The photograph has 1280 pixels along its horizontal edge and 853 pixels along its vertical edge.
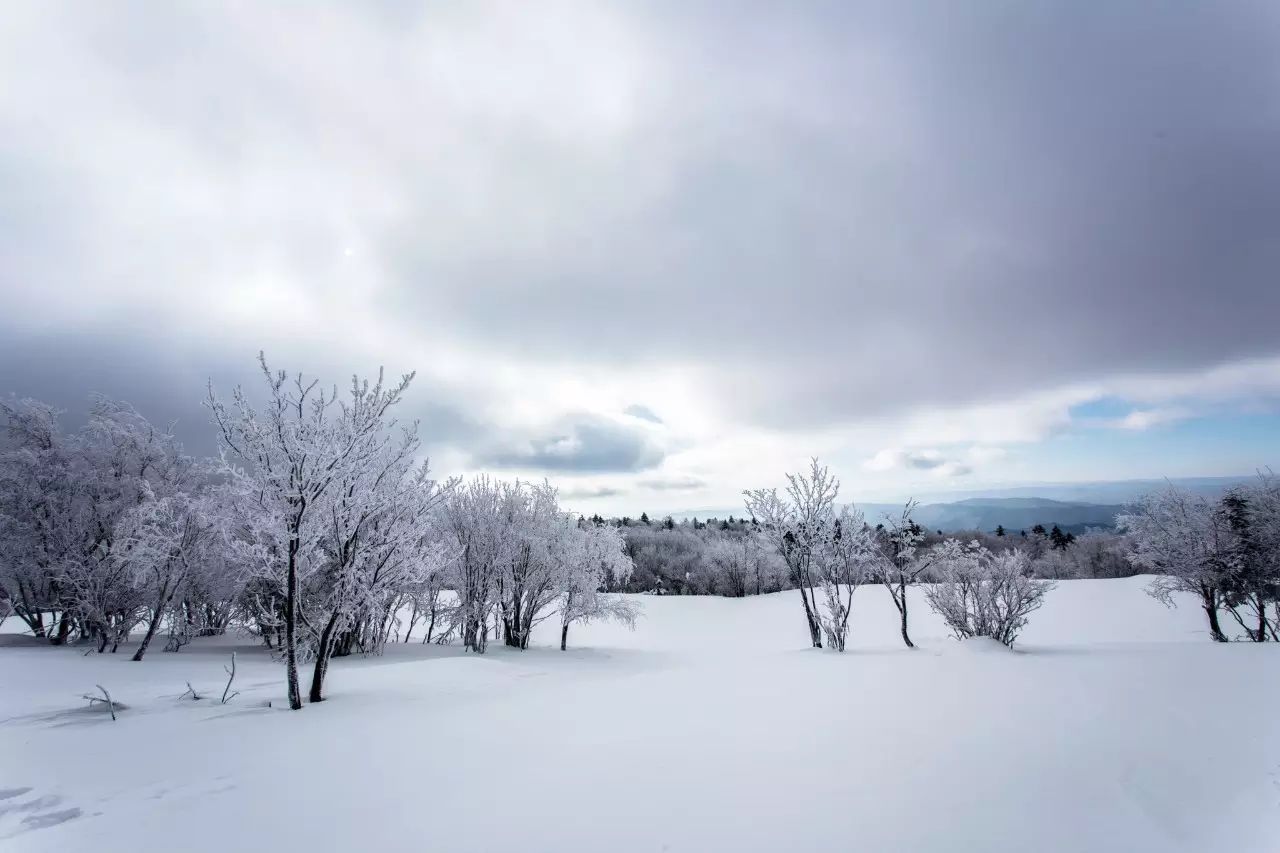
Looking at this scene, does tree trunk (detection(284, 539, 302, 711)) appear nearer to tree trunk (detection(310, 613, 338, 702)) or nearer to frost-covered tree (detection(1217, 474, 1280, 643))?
tree trunk (detection(310, 613, 338, 702))

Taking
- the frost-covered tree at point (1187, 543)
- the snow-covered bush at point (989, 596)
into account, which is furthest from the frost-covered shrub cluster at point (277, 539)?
the frost-covered tree at point (1187, 543)

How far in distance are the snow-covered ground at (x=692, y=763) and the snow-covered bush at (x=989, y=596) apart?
12.0 ft

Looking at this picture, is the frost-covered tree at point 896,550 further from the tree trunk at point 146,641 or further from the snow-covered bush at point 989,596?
the tree trunk at point 146,641

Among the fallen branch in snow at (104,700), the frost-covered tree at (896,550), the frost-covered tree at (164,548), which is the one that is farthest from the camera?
the frost-covered tree at (896,550)

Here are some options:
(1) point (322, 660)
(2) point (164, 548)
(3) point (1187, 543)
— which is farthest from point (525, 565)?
(3) point (1187, 543)

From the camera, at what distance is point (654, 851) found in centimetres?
329

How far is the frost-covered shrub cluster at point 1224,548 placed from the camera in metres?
15.3

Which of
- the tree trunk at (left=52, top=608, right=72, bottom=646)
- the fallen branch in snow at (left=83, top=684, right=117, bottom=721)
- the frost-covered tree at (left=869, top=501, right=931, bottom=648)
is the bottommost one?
the tree trunk at (left=52, top=608, right=72, bottom=646)

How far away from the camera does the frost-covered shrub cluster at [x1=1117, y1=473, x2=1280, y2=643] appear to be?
50.1 ft

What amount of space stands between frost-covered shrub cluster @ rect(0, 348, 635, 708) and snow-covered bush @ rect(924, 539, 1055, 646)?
42.2 feet

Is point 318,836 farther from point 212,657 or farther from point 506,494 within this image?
point 506,494

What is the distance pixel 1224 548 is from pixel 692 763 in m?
20.1

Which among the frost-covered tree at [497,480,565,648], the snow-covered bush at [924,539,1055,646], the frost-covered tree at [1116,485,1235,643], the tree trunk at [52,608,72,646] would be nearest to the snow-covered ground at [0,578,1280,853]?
the snow-covered bush at [924,539,1055,646]

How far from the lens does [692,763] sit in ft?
15.3
